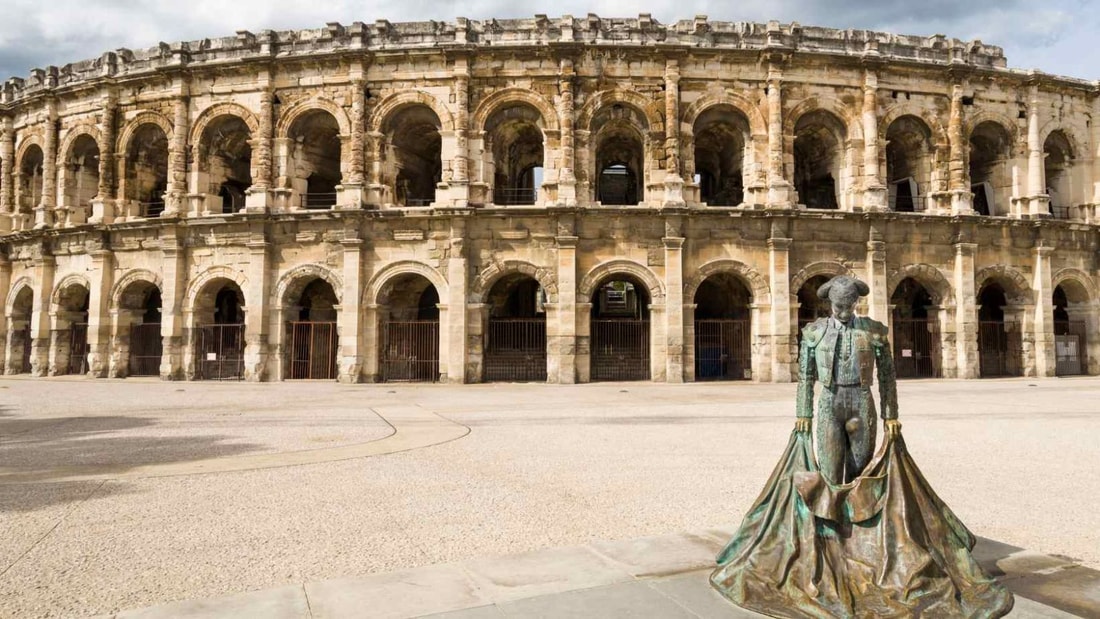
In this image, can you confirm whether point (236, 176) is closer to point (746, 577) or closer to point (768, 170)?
point (768, 170)

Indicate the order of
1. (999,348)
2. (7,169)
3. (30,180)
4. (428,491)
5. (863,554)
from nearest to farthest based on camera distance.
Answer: (863,554) → (428,491) → (999,348) → (7,169) → (30,180)

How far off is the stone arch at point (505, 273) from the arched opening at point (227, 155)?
8513mm

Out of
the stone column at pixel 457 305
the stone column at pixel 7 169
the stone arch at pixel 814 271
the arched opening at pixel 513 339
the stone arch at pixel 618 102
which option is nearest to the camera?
the stone column at pixel 457 305

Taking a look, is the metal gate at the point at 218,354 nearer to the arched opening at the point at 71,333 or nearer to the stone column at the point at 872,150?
the arched opening at the point at 71,333

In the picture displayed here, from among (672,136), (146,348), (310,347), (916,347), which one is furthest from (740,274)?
(146,348)

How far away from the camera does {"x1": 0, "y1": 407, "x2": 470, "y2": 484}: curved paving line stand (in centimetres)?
624

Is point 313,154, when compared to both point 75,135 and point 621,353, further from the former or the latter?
point 621,353

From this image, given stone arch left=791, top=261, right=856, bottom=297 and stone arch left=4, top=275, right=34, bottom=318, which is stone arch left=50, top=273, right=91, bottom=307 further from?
stone arch left=791, top=261, right=856, bottom=297

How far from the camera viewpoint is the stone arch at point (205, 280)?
729 inches

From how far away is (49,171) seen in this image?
21.0 meters

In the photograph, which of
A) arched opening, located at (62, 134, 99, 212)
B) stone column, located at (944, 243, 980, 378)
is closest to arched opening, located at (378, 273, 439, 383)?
arched opening, located at (62, 134, 99, 212)

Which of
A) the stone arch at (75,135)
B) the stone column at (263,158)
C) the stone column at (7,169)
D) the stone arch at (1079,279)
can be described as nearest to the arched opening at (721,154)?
the stone arch at (1079,279)

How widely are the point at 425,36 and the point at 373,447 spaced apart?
14531mm

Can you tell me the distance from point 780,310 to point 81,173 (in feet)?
78.1
